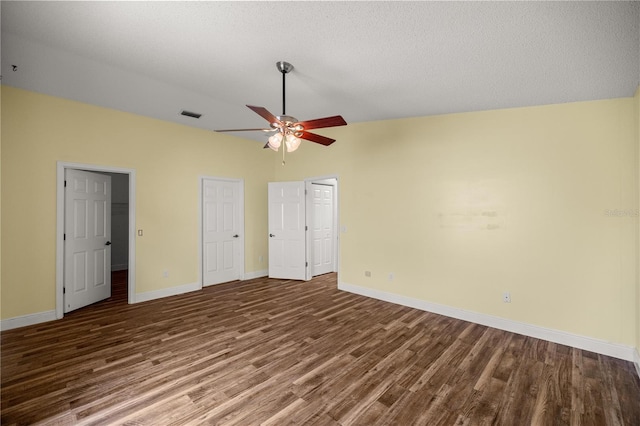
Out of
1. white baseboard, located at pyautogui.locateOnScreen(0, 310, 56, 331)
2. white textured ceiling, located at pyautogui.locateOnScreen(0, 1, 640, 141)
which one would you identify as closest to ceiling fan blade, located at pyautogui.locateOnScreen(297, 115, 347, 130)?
white textured ceiling, located at pyautogui.locateOnScreen(0, 1, 640, 141)

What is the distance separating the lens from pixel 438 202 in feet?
12.8

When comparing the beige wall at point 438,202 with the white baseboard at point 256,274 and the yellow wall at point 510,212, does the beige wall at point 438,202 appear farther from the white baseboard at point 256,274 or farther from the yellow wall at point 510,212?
the white baseboard at point 256,274

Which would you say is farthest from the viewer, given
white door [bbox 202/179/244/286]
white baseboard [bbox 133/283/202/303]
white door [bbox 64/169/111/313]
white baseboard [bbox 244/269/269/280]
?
white baseboard [bbox 244/269/269/280]

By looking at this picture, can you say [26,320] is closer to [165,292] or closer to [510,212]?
[165,292]

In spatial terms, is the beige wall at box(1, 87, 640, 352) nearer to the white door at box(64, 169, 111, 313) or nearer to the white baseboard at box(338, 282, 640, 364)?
the white baseboard at box(338, 282, 640, 364)

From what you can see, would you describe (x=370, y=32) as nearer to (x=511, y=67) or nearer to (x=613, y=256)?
(x=511, y=67)

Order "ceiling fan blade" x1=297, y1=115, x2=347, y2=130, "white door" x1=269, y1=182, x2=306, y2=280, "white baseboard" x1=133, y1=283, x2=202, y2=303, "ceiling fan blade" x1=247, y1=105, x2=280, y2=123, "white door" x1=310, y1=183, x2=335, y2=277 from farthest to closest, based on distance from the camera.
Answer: "white door" x1=310, y1=183, x2=335, y2=277 → "white door" x1=269, y1=182, x2=306, y2=280 → "white baseboard" x1=133, y1=283, x2=202, y2=303 → "ceiling fan blade" x1=297, y1=115, x2=347, y2=130 → "ceiling fan blade" x1=247, y1=105, x2=280, y2=123

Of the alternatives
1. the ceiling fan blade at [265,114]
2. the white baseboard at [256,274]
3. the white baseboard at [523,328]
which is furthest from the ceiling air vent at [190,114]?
the white baseboard at [523,328]

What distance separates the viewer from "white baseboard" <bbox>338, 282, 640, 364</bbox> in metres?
2.75

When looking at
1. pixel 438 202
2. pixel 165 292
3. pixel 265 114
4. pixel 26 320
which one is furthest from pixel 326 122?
pixel 26 320

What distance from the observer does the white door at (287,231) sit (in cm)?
559

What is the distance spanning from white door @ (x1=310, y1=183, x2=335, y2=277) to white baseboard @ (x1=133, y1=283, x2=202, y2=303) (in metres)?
2.34

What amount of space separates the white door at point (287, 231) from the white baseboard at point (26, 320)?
3371 millimetres

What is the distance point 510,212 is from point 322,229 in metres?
3.59
